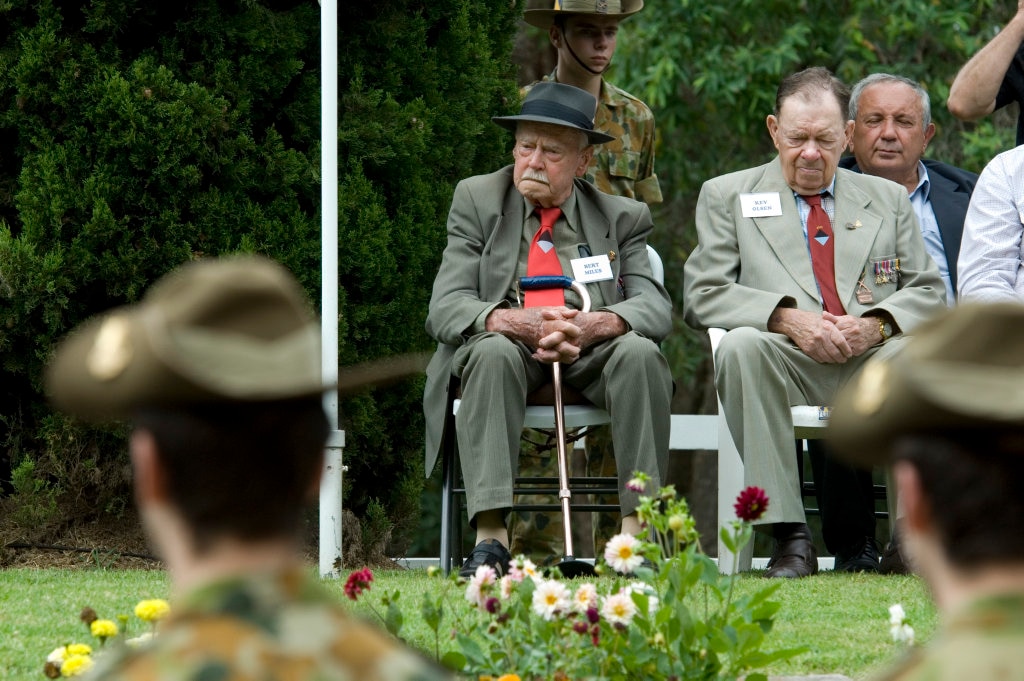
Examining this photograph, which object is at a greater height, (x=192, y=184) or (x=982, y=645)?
(x=192, y=184)

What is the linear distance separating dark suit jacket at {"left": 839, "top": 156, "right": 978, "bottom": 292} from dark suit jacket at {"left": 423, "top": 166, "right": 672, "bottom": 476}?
4.17 ft

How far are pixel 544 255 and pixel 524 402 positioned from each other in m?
0.73

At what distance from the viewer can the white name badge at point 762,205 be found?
6.36m

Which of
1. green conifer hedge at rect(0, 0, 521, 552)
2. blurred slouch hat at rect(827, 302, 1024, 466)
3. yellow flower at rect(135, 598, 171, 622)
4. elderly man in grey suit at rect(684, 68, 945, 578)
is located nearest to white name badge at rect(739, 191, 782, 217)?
elderly man in grey suit at rect(684, 68, 945, 578)

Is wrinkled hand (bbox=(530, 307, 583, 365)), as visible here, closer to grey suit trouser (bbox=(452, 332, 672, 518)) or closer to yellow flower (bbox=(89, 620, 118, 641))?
grey suit trouser (bbox=(452, 332, 672, 518))

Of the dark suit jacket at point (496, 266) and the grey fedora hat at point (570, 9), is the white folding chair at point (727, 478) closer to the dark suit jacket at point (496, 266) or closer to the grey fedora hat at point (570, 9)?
the dark suit jacket at point (496, 266)

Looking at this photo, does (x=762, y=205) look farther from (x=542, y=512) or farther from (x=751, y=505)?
(x=751, y=505)

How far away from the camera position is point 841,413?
1.57m

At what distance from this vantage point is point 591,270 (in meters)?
6.23

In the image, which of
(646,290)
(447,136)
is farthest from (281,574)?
(447,136)

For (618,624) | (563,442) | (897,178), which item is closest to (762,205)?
(897,178)

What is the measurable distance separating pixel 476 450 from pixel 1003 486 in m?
4.36

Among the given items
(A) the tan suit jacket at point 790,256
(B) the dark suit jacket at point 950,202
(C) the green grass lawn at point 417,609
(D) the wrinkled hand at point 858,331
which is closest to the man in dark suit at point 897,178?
(B) the dark suit jacket at point 950,202

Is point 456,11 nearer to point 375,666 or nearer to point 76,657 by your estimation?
point 76,657
